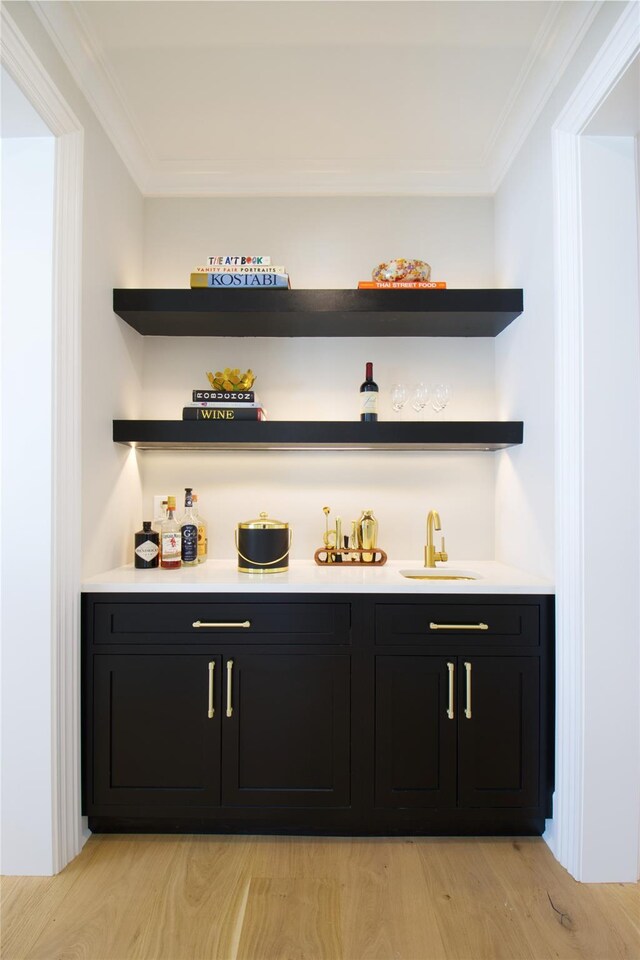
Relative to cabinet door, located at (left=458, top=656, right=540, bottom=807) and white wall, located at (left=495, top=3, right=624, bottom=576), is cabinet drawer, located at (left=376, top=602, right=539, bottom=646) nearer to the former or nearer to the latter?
cabinet door, located at (left=458, top=656, right=540, bottom=807)

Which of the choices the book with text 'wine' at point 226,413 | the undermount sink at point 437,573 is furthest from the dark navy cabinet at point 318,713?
the book with text 'wine' at point 226,413

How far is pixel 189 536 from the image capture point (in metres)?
2.33

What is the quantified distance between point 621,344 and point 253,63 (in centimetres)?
158

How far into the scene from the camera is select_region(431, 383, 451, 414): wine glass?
7.75 feet

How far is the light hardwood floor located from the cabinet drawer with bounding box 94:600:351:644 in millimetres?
698

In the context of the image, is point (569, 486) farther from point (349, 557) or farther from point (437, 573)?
point (349, 557)

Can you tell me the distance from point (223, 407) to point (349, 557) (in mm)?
850

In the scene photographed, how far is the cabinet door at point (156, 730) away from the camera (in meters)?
1.91

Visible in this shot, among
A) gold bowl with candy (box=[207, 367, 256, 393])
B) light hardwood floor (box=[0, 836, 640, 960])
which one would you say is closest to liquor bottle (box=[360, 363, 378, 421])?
gold bowl with candy (box=[207, 367, 256, 393])

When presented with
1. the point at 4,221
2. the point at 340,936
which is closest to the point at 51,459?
the point at 4,221

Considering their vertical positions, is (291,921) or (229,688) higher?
(229,688)

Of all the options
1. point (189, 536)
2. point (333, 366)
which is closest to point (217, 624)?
point (189, 536)

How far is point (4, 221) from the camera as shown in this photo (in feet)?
5.82

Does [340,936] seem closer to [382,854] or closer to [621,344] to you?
[382,854]
